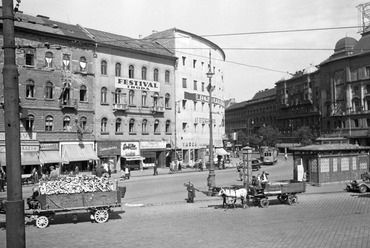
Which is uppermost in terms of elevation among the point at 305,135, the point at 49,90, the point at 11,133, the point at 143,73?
the point at 143,73

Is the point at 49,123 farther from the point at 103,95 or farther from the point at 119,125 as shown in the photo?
the point at 119,125

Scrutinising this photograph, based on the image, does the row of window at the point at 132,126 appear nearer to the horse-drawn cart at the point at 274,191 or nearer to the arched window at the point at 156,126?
the arched window at the point at 156,126

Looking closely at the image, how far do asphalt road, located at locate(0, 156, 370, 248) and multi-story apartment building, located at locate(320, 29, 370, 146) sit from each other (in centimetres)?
6007

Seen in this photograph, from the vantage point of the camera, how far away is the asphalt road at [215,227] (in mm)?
11541

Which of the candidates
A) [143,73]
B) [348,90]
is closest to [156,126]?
[143,73]

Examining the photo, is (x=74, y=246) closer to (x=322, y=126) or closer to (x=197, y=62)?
(x=197, y=62)

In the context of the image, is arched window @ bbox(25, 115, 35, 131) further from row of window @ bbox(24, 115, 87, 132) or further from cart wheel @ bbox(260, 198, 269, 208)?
cart wheel @ bbox(260, 198, 269, 208)

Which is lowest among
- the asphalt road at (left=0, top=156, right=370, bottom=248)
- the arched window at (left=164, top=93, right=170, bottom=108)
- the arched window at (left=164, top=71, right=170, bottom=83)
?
the asphalt road at (left=0, top=156, right=370, bottom=248)

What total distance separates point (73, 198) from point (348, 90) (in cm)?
7372

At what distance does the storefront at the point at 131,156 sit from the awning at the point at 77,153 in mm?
4266

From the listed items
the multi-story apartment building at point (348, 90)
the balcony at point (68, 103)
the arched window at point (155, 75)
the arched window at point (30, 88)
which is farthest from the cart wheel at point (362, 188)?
the multi-story apartment building at point (348, 90)

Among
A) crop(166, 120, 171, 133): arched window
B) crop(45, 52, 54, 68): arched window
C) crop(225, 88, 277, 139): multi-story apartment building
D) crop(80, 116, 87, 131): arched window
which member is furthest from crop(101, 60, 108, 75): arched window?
crop(225, 88, 277, 139): multi-story apartment building

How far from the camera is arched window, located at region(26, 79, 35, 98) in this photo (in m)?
36.6

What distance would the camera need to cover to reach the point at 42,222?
14.4 metres
